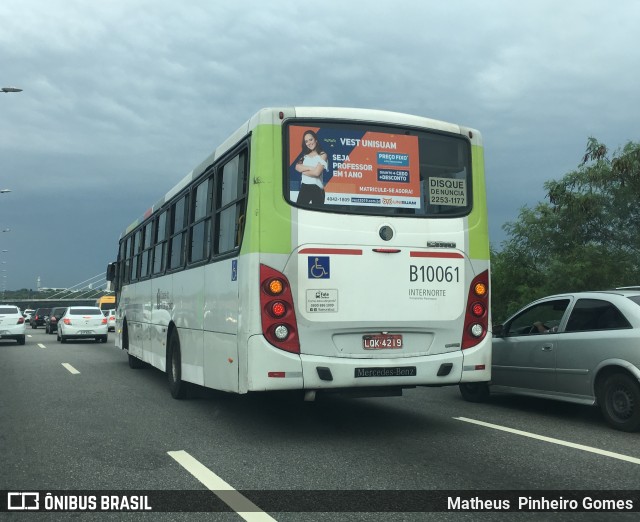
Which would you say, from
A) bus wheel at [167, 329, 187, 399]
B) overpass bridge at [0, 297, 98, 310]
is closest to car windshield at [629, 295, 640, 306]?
bus wheel at [167, 329, 187, 399]

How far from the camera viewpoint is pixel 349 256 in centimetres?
711

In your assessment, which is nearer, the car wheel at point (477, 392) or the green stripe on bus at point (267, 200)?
the green stripe on bus at point (267, 200)

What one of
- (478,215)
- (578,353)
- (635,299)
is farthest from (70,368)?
(635,299)

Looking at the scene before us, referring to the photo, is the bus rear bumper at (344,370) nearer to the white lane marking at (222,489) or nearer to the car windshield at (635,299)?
the white lane marking at (222,489)

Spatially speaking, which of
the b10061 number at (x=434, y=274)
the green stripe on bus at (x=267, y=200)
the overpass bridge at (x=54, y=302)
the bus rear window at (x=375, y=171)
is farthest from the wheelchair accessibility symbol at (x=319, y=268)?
the overpass bridge at (x=54, y=302)

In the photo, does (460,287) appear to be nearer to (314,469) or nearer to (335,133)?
(335,133)

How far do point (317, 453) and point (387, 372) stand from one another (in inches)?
41.6

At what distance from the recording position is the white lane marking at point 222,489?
15.3 ft

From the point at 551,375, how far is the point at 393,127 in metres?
3.58

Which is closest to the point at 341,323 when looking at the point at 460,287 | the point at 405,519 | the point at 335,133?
the point at 460,287

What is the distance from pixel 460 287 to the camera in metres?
7.54

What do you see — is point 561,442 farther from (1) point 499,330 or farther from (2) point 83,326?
(2) point 83,326

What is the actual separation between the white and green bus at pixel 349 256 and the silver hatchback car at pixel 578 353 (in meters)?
1.36

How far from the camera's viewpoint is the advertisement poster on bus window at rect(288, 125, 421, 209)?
7141 mm
